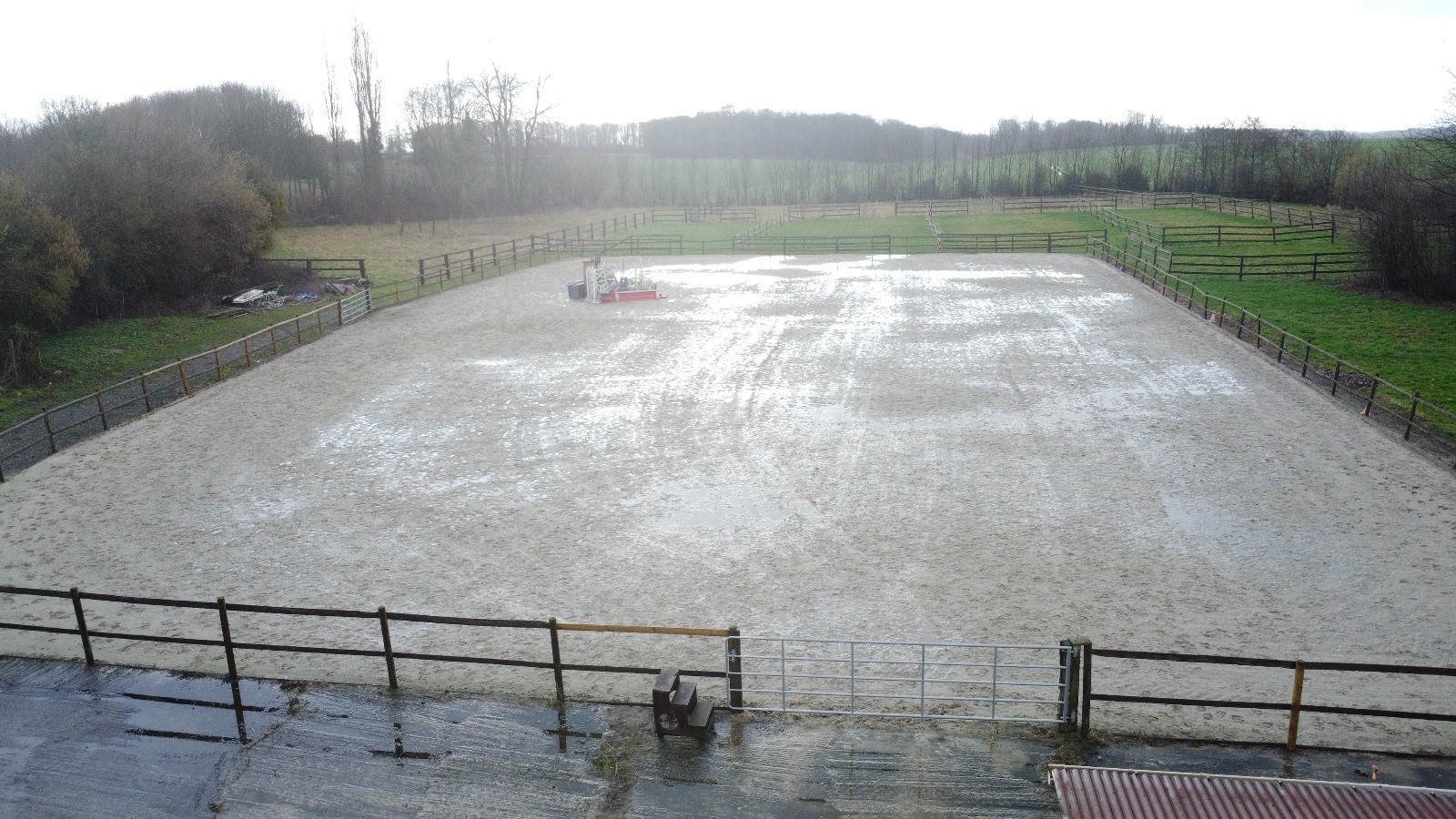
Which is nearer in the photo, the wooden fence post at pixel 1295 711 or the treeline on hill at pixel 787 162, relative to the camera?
the wooden fence post at pixel 1295 711

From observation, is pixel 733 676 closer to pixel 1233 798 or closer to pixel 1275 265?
pixel 1233 798

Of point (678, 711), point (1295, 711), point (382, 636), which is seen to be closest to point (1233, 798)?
point (1295, 711)

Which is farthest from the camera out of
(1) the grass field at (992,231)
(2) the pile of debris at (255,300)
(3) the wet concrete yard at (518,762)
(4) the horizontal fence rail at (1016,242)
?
(4) the horizontal fence rail at (1016,242)

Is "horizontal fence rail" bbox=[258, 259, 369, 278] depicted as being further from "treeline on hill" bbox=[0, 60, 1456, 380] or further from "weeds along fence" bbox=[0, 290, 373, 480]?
"weeds along fence" bbox=[0, 290, 373, 480]

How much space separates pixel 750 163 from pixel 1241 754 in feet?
379

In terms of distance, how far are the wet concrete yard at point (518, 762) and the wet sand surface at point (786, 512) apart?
752 mm

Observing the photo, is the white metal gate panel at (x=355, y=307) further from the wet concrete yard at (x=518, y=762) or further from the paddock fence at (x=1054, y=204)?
the paddock fence at (x=1054, y=204)

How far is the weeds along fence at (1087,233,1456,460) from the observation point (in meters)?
16.5

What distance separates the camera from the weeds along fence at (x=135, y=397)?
1769 cm

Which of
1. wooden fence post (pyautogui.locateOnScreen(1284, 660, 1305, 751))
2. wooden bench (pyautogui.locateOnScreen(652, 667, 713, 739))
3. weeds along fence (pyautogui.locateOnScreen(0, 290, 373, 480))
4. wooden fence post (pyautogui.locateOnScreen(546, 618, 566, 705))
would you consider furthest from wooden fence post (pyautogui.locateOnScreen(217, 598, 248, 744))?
weeds along fence (pyautogui.locateOnScreen(0, 290, 373, 480))

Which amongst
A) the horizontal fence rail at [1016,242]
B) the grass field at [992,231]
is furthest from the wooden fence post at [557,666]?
the horizontal fence rail at [1016,242]

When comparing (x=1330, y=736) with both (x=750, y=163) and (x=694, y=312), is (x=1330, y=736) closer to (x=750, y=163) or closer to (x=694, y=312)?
(x=694, y=312)

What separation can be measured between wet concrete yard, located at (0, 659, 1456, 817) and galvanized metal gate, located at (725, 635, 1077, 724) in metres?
0.36

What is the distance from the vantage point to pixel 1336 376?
18703mm
